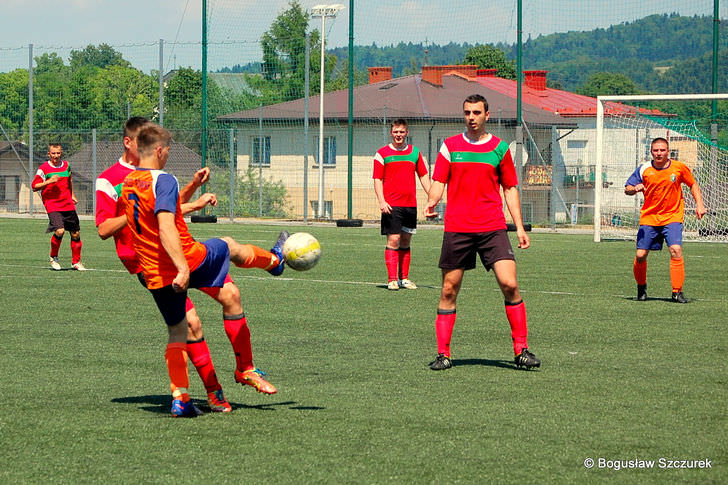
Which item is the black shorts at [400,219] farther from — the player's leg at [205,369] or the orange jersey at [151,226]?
the orange jersey at [151,226]

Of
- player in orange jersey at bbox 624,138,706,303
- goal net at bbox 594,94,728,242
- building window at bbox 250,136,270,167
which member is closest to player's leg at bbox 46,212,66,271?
player in orange jersey at bbox 624,138,706,303

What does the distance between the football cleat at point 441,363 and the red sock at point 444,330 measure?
0.20ft

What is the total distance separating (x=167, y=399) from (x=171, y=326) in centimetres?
72

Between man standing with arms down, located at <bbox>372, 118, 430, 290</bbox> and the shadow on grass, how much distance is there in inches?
281

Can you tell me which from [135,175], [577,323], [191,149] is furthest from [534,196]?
[135,175]

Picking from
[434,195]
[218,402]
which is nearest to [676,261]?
[434,195]

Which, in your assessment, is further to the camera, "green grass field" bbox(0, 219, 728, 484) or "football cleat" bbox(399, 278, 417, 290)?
"football cleat" bbox(399, 278, 417, 290)

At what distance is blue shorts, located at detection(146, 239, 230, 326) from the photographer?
6184 millimetres

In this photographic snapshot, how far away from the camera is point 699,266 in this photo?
17219mm

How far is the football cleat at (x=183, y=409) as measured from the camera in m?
6.14

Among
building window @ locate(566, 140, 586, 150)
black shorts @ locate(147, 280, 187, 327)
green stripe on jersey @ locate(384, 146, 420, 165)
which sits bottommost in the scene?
black shorts @ locate(147, 280, 187, 327)

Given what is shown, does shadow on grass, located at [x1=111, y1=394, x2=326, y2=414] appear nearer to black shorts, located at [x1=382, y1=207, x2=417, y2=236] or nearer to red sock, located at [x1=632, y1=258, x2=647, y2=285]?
red sock, located at [x1=632, y1=258, x2=647, y2=285]

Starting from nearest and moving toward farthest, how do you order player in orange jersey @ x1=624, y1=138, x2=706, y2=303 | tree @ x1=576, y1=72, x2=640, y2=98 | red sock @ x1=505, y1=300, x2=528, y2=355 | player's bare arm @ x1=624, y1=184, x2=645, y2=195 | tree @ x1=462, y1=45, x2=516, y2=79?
red sock @ x1=505, y1=300, x2=528, y2=355 → player in orange jersey @ x1=624, y1=138, x2=706, y2=303 → player's bare arm @ x1=624, y1=184, x2=645, y2=195 → tree @ x1=462, y1=45, x2=516, y2=79 → tree @ x1=576, y1=72, x2=640, y2=98

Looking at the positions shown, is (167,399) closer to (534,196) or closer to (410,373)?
(410,373)
